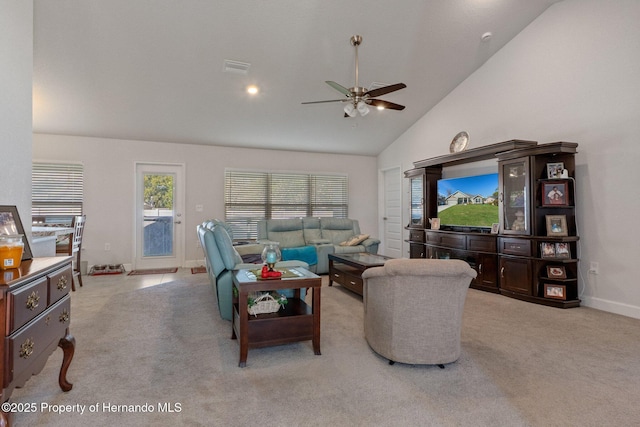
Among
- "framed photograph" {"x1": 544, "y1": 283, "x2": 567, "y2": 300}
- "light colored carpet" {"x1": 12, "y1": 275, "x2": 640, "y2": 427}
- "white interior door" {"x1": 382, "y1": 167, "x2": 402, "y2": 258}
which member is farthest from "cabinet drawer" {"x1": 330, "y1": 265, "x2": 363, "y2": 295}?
"white interior door" {"x1": 382, "y1": 167, "x2": 402, "y2": 258}

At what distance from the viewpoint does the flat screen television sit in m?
4.48

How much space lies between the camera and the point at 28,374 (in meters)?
1.38

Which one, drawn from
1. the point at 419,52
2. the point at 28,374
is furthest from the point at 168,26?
the point at 28,374

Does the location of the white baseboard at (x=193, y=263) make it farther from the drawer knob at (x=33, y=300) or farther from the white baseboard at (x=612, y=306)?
the white baseboard at (x=612, y=306)

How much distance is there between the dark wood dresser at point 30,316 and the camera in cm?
122

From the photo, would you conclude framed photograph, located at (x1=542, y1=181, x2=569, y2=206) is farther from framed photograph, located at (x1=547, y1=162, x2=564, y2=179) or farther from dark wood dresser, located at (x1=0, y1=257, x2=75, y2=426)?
dark wood dresser, located at (x1=0, y1=257, x2=75, y2=426)

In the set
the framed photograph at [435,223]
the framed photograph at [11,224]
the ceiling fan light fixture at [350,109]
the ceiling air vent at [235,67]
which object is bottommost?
the framed photograph at [435,223]

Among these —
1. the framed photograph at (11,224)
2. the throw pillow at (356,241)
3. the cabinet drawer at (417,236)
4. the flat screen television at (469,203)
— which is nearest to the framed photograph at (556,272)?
the flat screen television at (469,203)

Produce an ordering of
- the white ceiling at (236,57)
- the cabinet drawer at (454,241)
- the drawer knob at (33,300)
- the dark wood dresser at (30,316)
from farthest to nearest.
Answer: the cabinet drawer at (454,241) < the white ceiling at (236,57) < the drawer knob at (33,300) < the dark wood dresser at (30,316)

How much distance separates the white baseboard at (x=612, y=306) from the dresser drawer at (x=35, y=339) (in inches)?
190

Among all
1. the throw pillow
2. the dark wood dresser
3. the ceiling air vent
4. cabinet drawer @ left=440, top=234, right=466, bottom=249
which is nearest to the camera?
the dark wood dresser

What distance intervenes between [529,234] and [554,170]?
Answer: 0.81 meters

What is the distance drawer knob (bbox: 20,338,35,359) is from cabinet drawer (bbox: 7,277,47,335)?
0.29ft

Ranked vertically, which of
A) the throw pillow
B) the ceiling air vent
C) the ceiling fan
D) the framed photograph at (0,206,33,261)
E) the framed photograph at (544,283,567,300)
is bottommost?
the framed photograph at (544,283,567,300)
